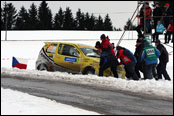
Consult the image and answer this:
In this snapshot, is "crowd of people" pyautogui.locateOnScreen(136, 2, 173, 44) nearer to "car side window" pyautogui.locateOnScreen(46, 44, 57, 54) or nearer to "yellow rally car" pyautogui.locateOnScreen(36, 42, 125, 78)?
"yellow rally car" pyautogui.locateOnScreen(36, 42, 125, 78)

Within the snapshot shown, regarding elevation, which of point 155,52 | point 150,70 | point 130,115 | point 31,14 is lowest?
point 130,115

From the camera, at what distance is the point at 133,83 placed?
9461mm

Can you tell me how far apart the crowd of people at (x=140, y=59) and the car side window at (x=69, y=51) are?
4.31 feet

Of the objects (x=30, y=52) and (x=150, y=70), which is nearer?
(x=150, y=70)

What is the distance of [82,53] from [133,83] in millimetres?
3037

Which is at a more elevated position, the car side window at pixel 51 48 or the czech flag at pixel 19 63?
the car side window at pixel 51 48

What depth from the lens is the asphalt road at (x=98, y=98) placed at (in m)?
6.71

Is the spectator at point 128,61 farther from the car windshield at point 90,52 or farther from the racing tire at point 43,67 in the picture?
the racing tire at point 43,67

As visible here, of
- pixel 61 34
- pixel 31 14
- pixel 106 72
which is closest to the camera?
pixel 106 72

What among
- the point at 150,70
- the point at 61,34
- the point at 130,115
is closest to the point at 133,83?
the point at 150,70

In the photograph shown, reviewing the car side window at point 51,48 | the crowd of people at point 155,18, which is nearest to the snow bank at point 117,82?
the car side window at point 51,48

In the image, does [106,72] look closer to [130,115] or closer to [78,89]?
[78,89]

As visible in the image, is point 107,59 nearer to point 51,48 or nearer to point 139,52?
point 139,52

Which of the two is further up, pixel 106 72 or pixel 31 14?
pixel 31 14
